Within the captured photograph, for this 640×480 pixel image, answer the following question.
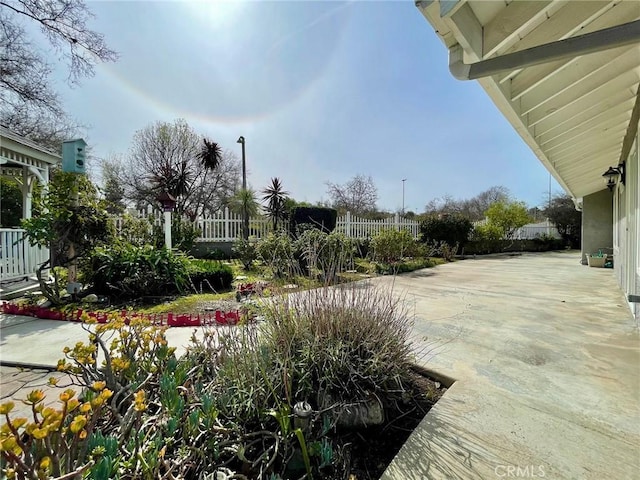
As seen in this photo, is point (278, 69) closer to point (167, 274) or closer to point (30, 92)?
point (167, 274)

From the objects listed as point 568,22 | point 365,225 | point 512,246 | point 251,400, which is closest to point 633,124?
point 568,22

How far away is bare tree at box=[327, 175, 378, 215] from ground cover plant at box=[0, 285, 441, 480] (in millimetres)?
21840

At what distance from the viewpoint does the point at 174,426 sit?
1.40 metres

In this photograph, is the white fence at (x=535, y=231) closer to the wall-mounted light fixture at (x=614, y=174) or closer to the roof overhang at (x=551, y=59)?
the wall-mounted light fixture at (x=614, y=174)

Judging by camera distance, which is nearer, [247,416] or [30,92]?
[247,416]

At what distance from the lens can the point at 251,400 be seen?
1.66 metres

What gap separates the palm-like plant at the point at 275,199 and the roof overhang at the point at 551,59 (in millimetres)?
8614

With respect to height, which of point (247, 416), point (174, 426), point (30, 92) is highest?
point (30, 92)

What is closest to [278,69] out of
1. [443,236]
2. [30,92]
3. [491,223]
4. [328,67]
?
[328,67]

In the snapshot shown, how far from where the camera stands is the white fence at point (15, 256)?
5.45 metres

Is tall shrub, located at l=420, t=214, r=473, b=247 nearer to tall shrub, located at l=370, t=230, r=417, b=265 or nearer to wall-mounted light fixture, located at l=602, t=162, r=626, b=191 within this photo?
tall shrub, located at l=370, t=230, r=417, b=265

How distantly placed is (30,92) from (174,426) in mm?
13525

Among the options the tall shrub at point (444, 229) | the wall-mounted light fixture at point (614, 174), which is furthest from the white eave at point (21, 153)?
the tall shrub at point (444, 229)

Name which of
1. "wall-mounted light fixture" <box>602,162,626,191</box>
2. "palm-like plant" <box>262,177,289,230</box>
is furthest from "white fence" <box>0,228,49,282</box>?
"wall-mounted light fixture" <box>602,162,626,191</box>
